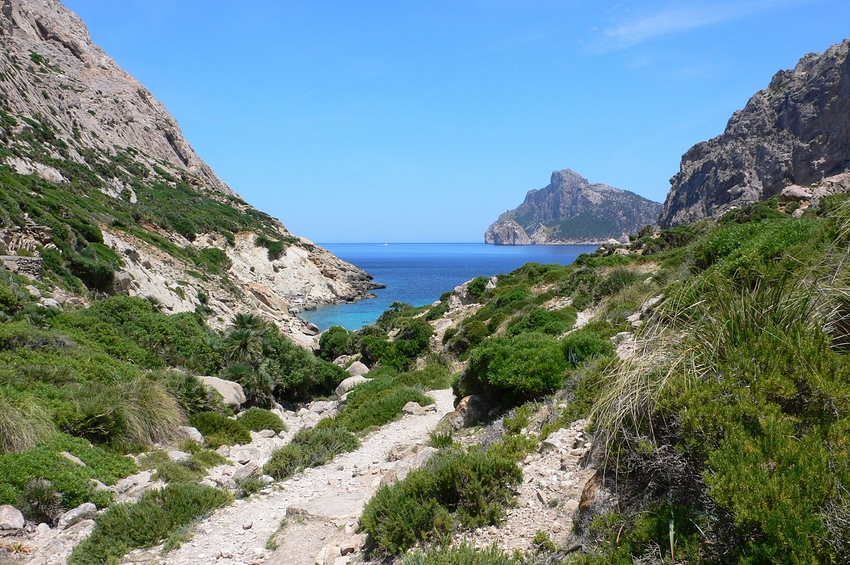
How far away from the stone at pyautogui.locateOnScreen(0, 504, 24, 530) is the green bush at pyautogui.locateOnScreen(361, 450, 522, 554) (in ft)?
15.7

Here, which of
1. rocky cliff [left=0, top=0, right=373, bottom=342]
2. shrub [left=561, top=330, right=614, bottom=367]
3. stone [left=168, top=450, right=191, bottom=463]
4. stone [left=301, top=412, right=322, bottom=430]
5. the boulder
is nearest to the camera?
shrub [left=561, top=330, right=614, bottom=367]

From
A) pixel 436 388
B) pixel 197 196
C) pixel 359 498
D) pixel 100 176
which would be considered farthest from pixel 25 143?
pixel 359 498

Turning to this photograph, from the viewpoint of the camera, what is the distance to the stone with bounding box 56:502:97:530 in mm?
7188

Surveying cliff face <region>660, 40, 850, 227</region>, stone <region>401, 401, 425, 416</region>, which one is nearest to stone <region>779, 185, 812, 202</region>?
stone <region>401, 401, 425, 416</region>

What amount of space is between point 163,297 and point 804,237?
33.4 metres

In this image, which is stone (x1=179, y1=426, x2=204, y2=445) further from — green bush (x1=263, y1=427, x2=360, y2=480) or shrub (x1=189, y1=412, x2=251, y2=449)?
green bush (x1=263, y1=427, x2=360, y2=480)

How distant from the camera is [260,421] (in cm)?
1460

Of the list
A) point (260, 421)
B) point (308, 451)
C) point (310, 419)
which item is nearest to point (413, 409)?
point (308, 451)

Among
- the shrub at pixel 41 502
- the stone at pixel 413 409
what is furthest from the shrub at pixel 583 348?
the shrub at pixel 41 502

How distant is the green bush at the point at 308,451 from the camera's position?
940 centimetres

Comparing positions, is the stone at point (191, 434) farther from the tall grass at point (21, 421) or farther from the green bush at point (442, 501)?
the green bush at point (442, 501)

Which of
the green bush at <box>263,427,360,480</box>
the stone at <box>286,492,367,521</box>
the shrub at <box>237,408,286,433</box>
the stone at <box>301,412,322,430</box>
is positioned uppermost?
the stone at <box>286,492,367,521</box>

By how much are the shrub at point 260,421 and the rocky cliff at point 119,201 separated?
13712 millimetres

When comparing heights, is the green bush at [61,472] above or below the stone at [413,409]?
above
